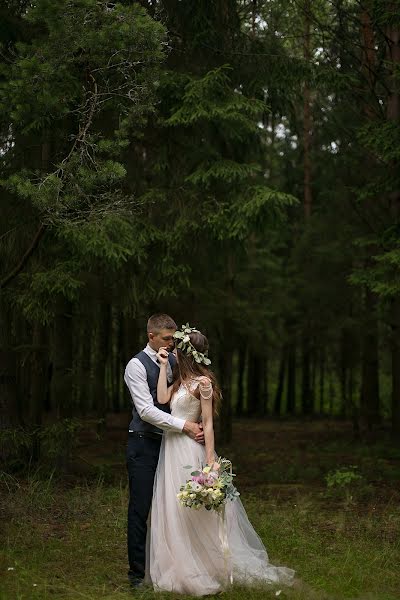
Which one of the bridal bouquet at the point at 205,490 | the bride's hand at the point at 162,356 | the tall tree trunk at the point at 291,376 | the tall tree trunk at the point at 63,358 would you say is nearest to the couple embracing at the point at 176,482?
the bride's hand at the point at 162,356

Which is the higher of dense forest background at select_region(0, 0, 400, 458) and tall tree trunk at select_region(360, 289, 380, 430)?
dense forest background at select_region(0, 0, 400, 458)

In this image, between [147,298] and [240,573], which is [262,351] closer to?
[147,298]

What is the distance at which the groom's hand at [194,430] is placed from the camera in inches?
243

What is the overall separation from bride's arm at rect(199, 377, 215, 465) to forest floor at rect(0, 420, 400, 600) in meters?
1.05

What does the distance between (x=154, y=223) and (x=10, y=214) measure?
87.9 inches

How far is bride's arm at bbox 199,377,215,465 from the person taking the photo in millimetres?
6160

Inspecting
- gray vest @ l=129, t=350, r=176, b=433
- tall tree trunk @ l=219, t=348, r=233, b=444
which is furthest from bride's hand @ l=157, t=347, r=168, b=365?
tall tree trunk @ l=219, t=348, r=233, b=444

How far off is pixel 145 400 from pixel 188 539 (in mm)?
1122

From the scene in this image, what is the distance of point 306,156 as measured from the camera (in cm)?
2355

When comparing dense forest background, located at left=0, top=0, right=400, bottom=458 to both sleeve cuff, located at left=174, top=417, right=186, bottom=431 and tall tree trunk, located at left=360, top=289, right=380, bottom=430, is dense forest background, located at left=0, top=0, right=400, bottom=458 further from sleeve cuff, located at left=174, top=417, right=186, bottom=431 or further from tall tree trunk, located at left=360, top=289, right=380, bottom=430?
sleeve cuff, located at left=174, top=417, right=186, bottom=431

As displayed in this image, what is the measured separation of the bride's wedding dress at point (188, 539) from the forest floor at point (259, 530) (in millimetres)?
148

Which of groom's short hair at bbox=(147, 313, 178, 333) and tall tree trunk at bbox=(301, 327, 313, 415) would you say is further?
tall tree trunk at bbox=(301, 327, 313, 415)

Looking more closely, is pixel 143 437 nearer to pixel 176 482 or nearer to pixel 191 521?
pixel 176 482

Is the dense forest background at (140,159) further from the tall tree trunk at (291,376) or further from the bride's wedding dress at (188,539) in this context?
the tall tree trunk at (291,376)
